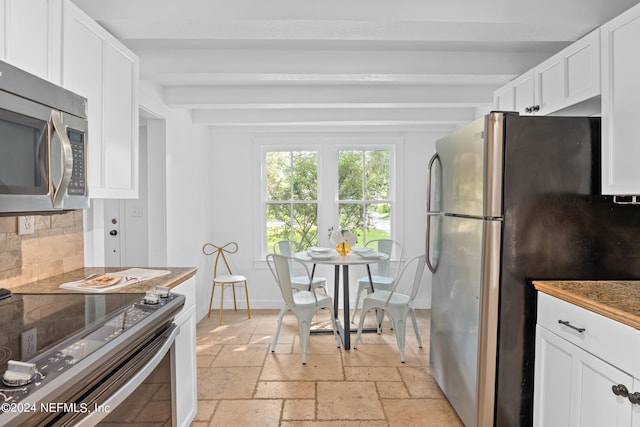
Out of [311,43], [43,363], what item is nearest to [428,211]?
[311,43]

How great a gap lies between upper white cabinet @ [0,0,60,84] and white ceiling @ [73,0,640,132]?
0.48m

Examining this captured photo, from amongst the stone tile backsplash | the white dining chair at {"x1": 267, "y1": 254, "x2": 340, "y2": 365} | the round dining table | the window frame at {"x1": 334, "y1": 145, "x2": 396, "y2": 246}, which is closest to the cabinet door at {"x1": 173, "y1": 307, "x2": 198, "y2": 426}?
the stone tile backsplash

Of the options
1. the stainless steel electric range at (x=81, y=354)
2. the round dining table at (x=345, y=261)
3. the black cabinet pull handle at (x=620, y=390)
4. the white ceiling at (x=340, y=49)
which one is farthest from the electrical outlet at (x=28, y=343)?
the round dining table at (x=345, y=261)

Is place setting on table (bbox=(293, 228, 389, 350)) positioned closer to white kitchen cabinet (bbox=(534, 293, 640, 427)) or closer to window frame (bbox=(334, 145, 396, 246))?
window frame (bbox=(334, 145, 396, 246))

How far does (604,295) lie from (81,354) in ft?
6.30

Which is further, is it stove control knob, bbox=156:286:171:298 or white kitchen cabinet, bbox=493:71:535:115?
white kitchen cabinet, bbox=493:71:535:115

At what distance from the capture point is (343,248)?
3.74m

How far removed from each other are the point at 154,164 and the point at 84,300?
6.81ft

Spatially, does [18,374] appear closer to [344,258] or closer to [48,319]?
[48,319]

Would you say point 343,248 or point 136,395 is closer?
point 136,395

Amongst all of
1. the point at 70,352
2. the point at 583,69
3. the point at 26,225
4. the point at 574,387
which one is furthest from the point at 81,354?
the point at 583,69

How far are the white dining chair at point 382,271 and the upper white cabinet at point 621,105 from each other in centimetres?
213

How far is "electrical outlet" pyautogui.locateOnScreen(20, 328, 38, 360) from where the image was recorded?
919mm

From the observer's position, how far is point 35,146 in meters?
1.29
